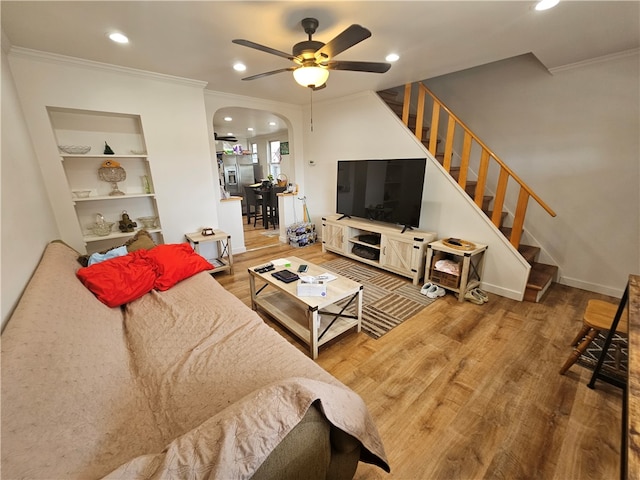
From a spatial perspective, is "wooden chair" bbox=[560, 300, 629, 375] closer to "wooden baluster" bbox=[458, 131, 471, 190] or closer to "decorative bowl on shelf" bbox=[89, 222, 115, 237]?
"wooden baluster" bbox=[458, 131, 471, 190]

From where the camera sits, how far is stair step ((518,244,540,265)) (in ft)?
9.82

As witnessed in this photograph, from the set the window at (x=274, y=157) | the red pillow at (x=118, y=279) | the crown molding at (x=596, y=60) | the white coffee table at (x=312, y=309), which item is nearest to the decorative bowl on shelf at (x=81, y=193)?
the red pillow at (x=118, y=279)

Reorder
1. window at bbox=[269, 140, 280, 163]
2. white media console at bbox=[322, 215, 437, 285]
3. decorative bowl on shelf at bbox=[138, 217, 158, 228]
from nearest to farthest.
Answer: white media console at bbox=[322, 215, 437, 285] → decorative bowl on shelf at bbox=[138, 217, 158, 228] → window at bbox=[269, 140, 280, 163]

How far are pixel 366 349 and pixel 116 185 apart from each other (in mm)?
3458

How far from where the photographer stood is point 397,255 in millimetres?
3428

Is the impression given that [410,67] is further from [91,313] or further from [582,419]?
[91,313]

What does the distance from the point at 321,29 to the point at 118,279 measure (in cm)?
250

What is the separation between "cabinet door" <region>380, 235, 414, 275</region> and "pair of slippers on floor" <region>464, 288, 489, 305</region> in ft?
2.24

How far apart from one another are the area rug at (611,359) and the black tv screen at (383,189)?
190 cm

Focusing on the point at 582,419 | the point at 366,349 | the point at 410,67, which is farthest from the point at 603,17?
the point at 366,349

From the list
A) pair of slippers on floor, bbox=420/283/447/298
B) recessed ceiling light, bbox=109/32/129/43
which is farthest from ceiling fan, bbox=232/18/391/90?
pair of slippers on floor, bbox=420/283/447/298

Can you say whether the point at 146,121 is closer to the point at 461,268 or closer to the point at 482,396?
the point at 461,268

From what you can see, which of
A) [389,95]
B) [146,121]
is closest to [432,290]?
[389,95]

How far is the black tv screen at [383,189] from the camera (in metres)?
3.28
